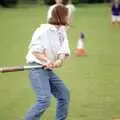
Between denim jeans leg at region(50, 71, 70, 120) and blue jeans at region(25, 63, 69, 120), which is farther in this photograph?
denim jeans leg at region(50, 71, 70, 120)

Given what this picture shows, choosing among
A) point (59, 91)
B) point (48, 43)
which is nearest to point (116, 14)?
point (59, 91)

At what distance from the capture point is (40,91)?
688cm

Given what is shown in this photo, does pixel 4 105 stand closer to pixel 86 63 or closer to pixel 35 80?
pixel 35 80

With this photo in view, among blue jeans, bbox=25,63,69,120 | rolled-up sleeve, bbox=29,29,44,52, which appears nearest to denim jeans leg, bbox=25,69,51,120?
blue jeans, bbox=25,63,69,120

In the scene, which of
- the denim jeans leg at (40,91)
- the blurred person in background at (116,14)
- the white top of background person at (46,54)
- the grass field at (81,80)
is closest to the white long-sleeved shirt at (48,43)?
the white top of background person at (46,54)

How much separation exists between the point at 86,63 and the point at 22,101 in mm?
4680

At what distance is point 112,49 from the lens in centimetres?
1730

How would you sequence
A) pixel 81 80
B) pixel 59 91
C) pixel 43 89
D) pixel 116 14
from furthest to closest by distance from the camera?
pixel 116 14
pixel 81 80
pixel 59 91
pixel 43 89

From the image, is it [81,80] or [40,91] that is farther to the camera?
[81,80]

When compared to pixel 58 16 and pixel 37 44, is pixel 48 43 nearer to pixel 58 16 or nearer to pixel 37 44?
pixel 37 44

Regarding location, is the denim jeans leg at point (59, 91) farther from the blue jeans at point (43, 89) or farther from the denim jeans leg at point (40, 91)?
the denim jeans leg at point (40, 91)

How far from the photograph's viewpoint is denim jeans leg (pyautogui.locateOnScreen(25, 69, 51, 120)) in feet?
22.5

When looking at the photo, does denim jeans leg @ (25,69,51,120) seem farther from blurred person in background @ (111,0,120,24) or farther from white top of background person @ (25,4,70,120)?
blurred person in background @ (111,0,120,24)

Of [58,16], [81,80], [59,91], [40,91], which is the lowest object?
[81,80]
